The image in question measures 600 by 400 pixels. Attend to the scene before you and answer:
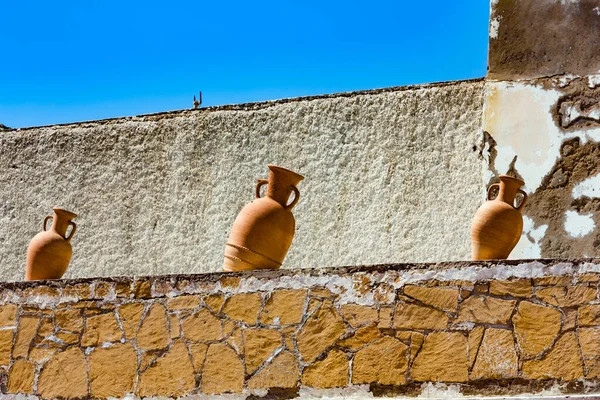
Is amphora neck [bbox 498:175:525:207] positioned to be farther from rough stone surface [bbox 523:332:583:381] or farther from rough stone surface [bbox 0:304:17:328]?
rough stone surface [bbox 0:304:17:328]

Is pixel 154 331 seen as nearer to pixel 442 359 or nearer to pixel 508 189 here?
pixel 442 359

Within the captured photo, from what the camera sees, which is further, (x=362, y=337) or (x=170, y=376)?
(x=170, y=376)

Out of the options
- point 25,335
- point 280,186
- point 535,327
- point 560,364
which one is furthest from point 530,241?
point 25,335

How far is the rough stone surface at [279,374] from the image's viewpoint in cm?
466

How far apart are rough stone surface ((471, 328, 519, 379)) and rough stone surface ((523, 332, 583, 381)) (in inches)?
2.6

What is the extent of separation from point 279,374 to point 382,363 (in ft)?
1.70

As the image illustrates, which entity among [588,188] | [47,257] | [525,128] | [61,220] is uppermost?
[525,128]

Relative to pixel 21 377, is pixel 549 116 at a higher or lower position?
higher

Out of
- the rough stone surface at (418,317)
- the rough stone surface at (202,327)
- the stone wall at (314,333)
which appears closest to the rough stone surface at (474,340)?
the stone wall at (314,333)

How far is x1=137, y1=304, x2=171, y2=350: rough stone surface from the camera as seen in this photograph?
4.98m

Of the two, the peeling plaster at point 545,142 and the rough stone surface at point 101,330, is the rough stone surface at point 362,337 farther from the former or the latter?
the peeling plaster at point 545,142

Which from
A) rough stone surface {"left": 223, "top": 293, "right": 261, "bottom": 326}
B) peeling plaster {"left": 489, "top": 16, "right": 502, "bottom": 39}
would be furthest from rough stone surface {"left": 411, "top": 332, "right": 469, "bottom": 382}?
peeling plaster {"left": 489, "top": 16, "right": 502, "bottom": 39}

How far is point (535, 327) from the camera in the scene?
435 centimetres

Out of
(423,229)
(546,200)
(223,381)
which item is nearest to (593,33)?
(546,200)
